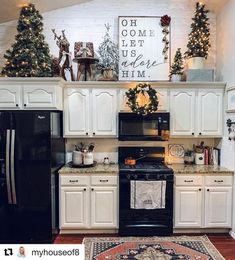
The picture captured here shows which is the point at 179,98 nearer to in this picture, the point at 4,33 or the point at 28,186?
the point at 28,186

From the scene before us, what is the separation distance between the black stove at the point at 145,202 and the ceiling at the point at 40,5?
2725 mm

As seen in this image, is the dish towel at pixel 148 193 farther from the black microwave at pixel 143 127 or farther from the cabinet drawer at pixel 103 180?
the black microwave at pixel 143 127

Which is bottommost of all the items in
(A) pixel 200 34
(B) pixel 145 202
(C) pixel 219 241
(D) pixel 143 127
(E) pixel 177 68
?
(C) pixel 219 241

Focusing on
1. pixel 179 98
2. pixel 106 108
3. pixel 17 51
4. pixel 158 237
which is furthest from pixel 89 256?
pixel 17 51

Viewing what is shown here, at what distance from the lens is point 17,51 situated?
3549mm

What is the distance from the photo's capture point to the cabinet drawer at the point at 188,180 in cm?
371

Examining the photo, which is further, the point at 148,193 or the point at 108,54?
the point at 108,54

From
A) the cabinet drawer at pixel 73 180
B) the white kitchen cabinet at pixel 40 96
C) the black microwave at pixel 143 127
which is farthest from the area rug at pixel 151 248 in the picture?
the white kitchen cabinet at pixel 40 96

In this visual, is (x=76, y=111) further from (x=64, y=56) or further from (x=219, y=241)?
(x=219, y=241)

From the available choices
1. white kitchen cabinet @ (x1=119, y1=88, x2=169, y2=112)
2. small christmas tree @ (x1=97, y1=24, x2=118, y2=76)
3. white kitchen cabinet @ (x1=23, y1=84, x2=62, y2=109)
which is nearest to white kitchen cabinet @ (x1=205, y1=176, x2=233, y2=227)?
white kitchen cabinet @ (x1=119, y1=88, x2=169, y2=112)

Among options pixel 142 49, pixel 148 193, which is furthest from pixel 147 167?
pixel 142 49

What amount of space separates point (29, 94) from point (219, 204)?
10.1 feet

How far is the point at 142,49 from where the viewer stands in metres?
4.30

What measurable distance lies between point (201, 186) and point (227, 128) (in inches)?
37.3
